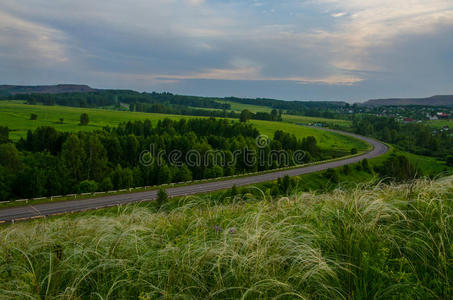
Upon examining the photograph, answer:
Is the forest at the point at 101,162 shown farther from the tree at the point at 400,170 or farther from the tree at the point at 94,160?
the tree at the point at 400,170

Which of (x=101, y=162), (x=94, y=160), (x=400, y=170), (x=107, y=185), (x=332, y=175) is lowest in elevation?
(x=107, y=185)

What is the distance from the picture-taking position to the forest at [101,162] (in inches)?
1928

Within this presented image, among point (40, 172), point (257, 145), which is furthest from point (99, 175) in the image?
point (257, 145)

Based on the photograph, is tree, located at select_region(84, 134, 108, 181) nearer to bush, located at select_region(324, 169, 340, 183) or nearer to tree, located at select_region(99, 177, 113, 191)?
tree, located at select_region(99, 177, 113, 191)

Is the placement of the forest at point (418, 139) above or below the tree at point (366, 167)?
above

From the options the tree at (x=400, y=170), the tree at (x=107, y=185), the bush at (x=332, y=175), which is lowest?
the tree at (x=107, y=185)

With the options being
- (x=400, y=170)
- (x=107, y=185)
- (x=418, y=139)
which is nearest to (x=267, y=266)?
(x=107, y=185)

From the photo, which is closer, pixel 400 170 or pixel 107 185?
pixel 400 170

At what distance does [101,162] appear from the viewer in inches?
2479

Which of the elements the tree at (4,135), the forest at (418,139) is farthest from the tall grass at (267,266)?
the tree at (4,135)

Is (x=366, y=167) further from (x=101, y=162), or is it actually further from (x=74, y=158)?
(x=74, y=158)

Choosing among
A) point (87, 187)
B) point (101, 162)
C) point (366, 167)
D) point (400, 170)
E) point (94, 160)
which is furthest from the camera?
point (366, 167)

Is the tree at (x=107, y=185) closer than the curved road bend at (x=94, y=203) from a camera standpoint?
No

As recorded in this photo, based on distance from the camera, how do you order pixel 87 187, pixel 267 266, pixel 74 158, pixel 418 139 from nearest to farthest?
pixel 267 266, pixel 87 187, pixel 74 158, pixel 418 139
